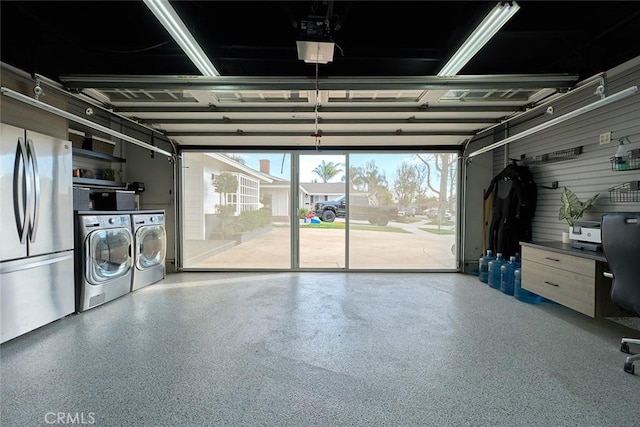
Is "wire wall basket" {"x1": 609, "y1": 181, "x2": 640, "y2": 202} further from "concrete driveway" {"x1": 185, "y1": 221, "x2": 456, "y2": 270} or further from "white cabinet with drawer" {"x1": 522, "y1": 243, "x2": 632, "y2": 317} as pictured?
"concrete driveway" {"x1": 185, "y1": 221, "x2": 456, "y2": 270}

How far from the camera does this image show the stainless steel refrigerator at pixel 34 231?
2.54 meters

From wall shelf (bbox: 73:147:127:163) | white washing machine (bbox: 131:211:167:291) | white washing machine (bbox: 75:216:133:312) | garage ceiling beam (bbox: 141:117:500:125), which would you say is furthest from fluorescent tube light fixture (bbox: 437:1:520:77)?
wall shelf (bbox: 73:147:127:163)

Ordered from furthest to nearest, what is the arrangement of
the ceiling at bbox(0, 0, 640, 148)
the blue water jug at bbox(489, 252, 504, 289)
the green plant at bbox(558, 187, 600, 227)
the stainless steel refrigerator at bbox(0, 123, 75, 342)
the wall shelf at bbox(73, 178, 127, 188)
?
1. the blue water jug at bbox(489, 252, 504, 289)
2. the wall shelf at bbox(73, 178, 127, 188)
3. the green plant at bbox(558, 187, 600, 227)
4. the stainless steel refrigerator at bbox(0, 123, 75, 342)
5. the ceiling at bbox(0, 0, 640, 148)

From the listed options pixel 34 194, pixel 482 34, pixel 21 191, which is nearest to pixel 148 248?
pixel 34 194

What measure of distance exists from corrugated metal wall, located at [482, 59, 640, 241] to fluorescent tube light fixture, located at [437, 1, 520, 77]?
4.80 feet

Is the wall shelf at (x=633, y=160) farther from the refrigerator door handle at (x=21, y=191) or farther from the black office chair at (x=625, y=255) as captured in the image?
the refrigerator door handle at (x=21, y=191)

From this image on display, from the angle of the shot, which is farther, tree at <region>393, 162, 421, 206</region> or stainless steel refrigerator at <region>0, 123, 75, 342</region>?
tree at <region>393, 162, 421, 206</region>

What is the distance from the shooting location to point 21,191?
2.65 m

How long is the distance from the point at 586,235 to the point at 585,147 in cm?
121

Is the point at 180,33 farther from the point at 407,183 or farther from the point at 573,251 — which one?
the point at 407,183

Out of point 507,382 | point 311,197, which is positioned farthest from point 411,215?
point 507,382

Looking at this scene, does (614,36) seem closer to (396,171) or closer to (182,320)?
(396,171)

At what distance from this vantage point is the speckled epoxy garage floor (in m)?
1.75

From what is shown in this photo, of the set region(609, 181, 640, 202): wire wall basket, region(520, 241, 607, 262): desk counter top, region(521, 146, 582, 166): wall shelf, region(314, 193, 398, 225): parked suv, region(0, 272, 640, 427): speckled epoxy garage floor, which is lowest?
region(0, 272, 640, 427): speckled epoxy garage floor
